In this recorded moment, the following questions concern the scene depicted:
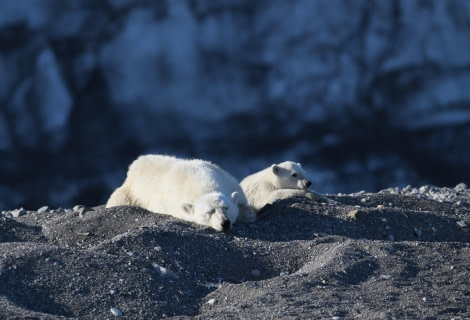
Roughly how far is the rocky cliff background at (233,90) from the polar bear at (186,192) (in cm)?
424

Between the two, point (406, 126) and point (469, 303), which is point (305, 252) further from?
point (406, 126)

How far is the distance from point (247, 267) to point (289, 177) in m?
3.52

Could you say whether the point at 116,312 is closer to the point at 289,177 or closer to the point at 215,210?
the point at 215,210

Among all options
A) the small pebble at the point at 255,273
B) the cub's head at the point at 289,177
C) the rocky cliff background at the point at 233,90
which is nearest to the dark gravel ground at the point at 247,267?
the small pebble at the point at 255,273

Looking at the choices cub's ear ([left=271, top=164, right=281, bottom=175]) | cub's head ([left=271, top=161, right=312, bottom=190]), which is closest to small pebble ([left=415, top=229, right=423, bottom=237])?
cub's head ([left=271, top=161, right=312, bottom=190])

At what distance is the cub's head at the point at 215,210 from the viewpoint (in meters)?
7.97

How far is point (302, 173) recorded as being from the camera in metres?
10.4

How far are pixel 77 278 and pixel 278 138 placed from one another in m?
9.14

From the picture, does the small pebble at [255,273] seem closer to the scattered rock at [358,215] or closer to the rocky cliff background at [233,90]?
the scattered rock at [358,215]

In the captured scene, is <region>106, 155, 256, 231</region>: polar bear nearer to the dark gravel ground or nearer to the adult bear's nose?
the adult bear's nose

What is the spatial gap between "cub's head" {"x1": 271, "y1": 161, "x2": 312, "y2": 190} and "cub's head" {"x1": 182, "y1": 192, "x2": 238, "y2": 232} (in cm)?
179

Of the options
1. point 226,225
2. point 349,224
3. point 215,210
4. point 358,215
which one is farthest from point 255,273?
point 358,215

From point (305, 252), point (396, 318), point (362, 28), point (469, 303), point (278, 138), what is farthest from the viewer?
point (362, 28)

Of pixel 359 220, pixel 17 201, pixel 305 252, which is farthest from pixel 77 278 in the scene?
pixel 17 201
